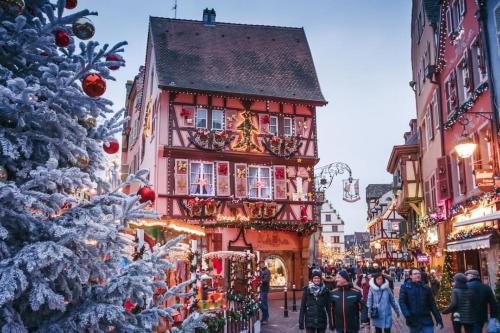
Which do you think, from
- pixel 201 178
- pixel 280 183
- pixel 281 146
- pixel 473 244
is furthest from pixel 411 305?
pixel 281 146

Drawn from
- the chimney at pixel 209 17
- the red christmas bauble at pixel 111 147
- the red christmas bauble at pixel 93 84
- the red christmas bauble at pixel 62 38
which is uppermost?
the chimney at pixel 209 17

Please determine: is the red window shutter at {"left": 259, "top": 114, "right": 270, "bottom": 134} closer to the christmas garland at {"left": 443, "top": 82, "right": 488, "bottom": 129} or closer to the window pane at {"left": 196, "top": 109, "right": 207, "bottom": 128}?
the window pane at {"left": 196, "top": 109, "right": 207, "bottom": 128}

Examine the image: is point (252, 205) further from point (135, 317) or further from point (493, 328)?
point (135, 317)

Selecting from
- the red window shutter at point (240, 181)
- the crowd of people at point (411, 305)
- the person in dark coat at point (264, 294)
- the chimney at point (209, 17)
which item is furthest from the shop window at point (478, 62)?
the chimney at point (209, 17)

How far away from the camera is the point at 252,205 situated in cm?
2666

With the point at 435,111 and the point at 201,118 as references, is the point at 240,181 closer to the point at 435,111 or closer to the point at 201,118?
the point at 201,118

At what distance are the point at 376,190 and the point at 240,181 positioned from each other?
5583cm

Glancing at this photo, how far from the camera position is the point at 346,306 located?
891cm

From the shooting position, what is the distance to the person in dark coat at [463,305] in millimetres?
9445

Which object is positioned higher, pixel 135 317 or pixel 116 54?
pixel 116 54

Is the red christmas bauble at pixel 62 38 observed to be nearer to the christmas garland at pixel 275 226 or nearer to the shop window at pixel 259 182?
the christmas garland at pixel 275 226

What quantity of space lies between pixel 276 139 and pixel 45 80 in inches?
918

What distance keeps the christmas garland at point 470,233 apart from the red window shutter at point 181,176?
1241 cm

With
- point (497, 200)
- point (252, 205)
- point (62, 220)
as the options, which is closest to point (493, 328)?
point (497, 200)
